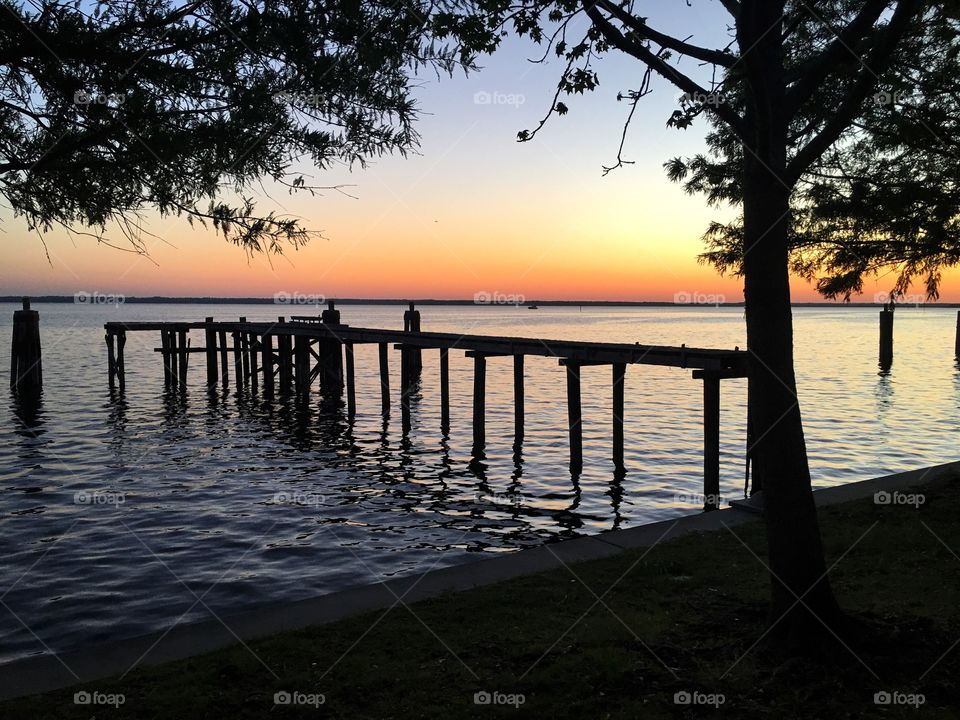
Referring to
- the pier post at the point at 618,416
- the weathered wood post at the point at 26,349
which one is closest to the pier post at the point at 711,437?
the pier post at the point at 618,416

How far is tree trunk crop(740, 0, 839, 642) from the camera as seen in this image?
5.76 meters

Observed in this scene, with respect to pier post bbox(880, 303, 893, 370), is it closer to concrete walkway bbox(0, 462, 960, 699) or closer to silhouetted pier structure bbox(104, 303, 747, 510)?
silhouetted pier structure bbox(104, 303, 747, 510)

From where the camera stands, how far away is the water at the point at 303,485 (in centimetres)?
1013

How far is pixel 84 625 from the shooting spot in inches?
344

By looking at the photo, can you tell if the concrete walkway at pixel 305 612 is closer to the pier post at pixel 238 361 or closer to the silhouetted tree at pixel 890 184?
the silhouetted tree at pixel 890 184

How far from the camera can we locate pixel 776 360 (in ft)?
19.0

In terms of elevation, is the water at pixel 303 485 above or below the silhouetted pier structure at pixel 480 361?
below

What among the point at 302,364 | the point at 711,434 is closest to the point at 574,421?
the point at 711,434

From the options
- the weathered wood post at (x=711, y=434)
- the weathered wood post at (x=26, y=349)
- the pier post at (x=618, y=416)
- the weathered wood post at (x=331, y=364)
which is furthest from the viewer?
the weathered wood post at (x=26, y=349)

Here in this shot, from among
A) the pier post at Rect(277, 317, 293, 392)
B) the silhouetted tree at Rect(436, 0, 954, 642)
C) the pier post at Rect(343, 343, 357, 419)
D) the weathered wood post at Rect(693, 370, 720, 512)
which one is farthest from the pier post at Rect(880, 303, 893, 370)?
the silhouetted tree at Rect(436, 0, 954, 642)

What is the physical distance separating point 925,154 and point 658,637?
19.9ft

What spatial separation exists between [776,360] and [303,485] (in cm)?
1278

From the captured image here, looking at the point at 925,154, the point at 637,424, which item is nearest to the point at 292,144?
the point at 925,154

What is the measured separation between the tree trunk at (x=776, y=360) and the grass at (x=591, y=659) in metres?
0.39
